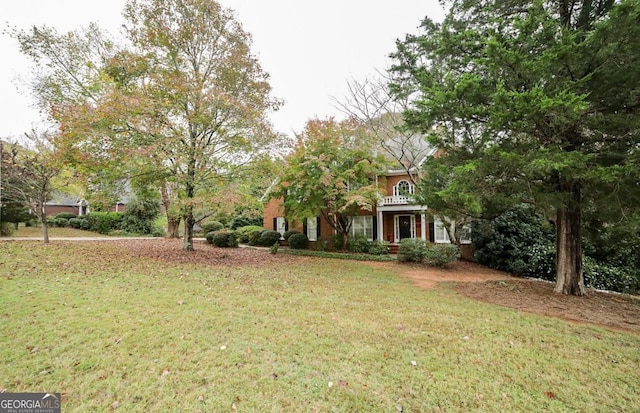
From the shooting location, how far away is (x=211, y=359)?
3.61m

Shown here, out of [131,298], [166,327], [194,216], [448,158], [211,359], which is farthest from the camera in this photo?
[194,216]

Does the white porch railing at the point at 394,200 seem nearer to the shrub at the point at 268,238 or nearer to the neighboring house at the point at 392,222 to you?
the neighboring house at the point at 392,222

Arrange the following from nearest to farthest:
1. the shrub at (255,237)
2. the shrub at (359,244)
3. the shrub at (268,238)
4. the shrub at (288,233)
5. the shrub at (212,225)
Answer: the shrub at (359,244)
the shrub at (288,233)
the shrub at (268,238)
the shrub at (255,237)
the shrub at (212,225)

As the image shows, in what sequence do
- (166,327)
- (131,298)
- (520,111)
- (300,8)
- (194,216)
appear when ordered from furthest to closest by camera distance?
(300,8) → (194,216) → (131,298) → (520,111) → (166,327)

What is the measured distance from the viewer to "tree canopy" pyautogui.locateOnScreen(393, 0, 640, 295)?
5359 mm

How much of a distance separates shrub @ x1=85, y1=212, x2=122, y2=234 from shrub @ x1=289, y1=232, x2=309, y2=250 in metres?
17.3

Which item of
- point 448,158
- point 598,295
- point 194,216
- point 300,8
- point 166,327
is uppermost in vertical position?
point 300,8

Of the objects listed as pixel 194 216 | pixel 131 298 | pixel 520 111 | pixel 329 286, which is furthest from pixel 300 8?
pixel 131 298

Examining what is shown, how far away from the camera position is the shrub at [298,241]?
18.3 metres

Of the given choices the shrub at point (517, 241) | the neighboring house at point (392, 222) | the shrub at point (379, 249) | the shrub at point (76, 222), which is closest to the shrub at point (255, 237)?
the neighboring house at point (392, 222)

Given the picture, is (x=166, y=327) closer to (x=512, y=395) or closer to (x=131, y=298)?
(x=131, y=298)

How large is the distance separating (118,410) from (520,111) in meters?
7.75

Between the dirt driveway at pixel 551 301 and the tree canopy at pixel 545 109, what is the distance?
0.83 meters

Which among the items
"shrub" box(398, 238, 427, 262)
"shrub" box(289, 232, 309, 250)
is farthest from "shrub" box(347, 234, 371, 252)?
"shrub" box(289, 232, 309, 250)
